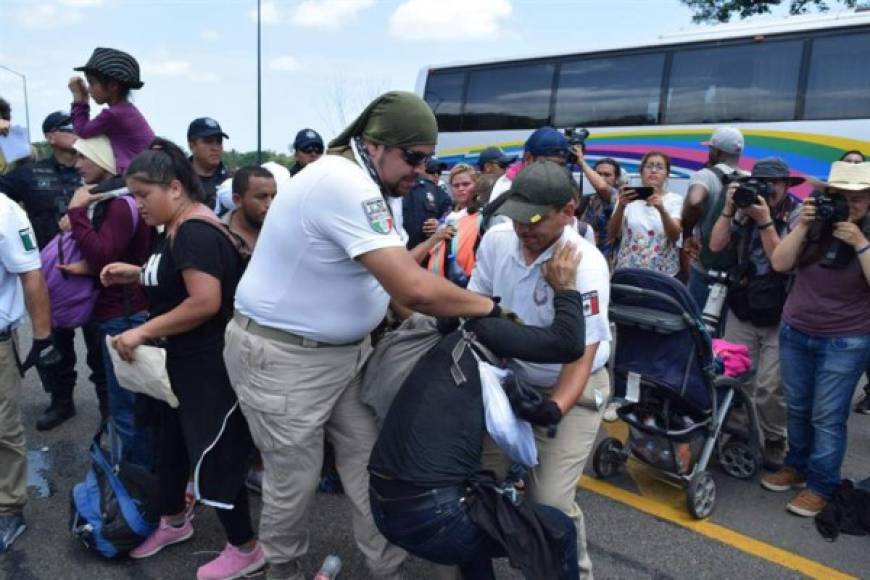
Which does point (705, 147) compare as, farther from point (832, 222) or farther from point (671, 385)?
point (671, 385)

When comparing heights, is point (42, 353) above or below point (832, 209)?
below

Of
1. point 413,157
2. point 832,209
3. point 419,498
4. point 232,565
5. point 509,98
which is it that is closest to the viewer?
point 419,498

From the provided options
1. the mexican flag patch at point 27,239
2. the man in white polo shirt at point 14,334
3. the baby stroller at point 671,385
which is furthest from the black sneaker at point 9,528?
the baby stroller at point 671,385

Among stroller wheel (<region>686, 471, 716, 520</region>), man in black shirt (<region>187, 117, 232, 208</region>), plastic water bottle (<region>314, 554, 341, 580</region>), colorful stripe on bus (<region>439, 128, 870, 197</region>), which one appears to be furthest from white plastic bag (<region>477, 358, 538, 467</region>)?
colorful stripe on bus (<region>439, 128, 870, 197</region>)

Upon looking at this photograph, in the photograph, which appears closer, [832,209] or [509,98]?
[832,209]

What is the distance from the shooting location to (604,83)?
9984mm

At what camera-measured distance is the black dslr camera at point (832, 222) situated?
3.06m

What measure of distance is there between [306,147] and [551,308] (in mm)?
4537

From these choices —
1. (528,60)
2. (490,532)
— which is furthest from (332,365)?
(528,60)

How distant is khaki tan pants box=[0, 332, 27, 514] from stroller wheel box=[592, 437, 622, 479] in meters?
2.83

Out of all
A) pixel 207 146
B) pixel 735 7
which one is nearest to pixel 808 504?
pixel 207 146

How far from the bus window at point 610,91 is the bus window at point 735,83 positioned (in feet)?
0.96

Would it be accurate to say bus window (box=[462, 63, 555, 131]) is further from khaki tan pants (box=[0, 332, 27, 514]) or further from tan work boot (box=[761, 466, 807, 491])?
khaki tan pants (box=[0, 332, 27, 514])

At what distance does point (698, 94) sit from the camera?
9.09 meters
